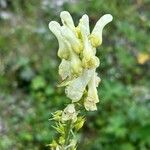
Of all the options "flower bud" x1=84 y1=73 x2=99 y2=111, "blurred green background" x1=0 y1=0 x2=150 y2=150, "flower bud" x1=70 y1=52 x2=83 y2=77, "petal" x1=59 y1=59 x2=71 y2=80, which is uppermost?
"blurred green background" x1=0 y1=0 x2=150 y2=150

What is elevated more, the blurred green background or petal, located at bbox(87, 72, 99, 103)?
the blurred green background

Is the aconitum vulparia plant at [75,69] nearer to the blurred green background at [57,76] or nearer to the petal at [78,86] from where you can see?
the petal at [78,86]

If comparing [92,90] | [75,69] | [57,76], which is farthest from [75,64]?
[57,76]

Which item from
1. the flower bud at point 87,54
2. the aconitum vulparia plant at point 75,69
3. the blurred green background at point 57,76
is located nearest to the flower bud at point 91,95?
the aconitum vulparia plant at point 75,69

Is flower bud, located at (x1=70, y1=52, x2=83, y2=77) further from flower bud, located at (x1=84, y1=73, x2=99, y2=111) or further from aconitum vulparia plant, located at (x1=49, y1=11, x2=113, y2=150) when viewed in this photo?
flower bud, located at (x1=84, y1=73, x2=99, y2=111)

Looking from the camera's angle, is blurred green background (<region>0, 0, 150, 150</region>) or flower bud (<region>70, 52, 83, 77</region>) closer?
flower bud (<region>70, 52, 83, 77</region>)

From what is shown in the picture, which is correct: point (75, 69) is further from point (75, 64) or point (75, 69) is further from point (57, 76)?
point (57, 76)

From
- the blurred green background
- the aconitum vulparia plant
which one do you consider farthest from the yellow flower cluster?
the blurred green background
